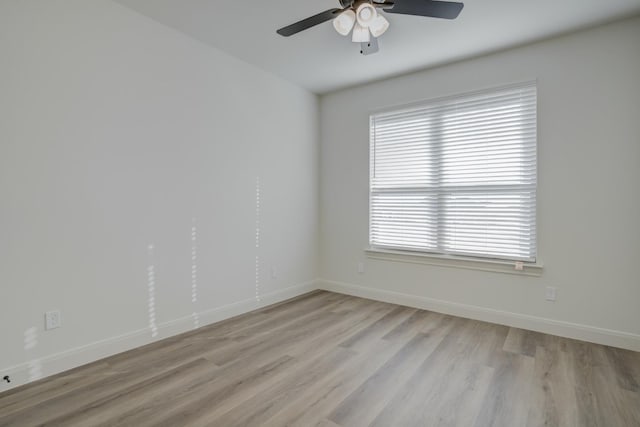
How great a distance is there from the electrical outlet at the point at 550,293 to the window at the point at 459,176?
1.00 ft

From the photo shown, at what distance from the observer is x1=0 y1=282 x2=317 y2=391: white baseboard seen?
2.14 metres

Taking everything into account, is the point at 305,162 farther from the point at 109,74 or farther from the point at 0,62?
the point at 0,62

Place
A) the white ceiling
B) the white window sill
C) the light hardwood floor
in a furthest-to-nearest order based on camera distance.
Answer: the white window sill < the white ceiling < the light hardwood floor

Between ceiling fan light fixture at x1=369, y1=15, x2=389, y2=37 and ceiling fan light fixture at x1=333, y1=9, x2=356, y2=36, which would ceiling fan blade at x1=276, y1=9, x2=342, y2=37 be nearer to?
ceiling fan light fixture at x1=333, y1=9, x2=356, y2=36

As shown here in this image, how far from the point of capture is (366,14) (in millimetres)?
1947

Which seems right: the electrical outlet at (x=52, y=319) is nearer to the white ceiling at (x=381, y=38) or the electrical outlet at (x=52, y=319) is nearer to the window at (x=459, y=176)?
the white ceiling at (x=381, y=38)

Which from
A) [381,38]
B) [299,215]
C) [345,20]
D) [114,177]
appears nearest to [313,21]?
[345,20]

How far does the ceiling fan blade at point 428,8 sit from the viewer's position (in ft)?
6.09

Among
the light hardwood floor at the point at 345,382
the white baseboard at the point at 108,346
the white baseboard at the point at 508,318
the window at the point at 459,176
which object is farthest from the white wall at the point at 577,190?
the white baseboard at the point at 108,346

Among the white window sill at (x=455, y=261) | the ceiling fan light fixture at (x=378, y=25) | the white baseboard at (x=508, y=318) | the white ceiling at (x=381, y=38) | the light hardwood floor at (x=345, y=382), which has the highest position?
the white ceiling at (x=381, y=38)

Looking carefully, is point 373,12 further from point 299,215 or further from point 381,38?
point 299,215

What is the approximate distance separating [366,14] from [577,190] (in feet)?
7.85

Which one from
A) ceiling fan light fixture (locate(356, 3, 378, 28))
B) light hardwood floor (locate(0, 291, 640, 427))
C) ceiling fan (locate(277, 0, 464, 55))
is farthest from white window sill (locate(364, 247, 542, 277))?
ceiling fan light fixture (locate(356, 3, 378, 28))

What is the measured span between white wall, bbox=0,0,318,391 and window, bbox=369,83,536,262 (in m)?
1.48
